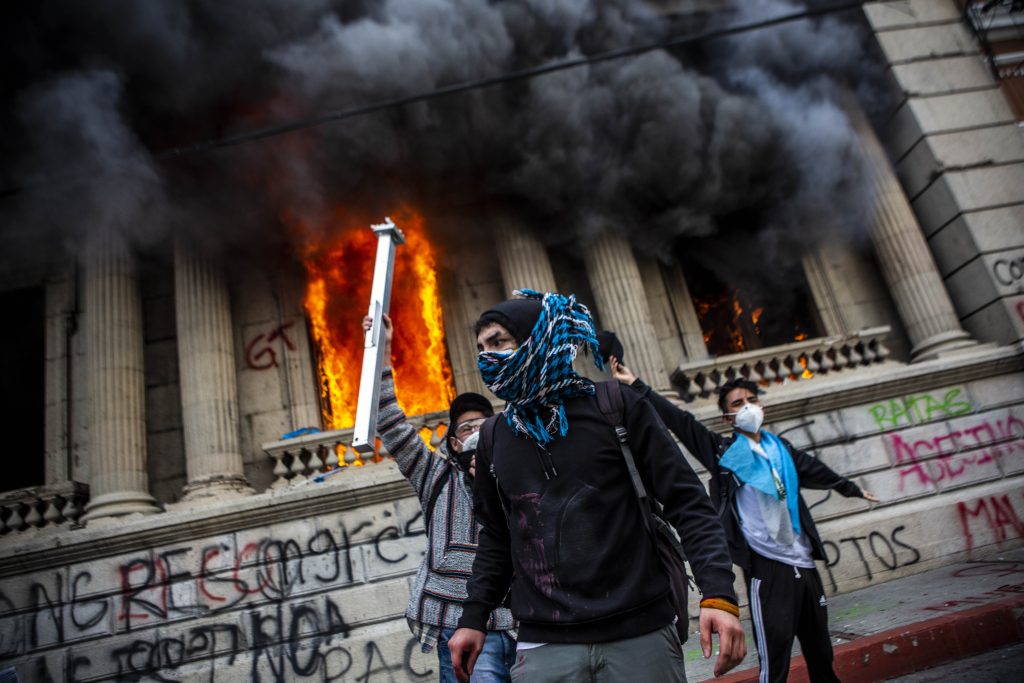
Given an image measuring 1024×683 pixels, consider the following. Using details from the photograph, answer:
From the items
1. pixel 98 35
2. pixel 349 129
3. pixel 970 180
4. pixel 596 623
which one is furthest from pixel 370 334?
pixel 970 180

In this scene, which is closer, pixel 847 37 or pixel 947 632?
pixel 947 632

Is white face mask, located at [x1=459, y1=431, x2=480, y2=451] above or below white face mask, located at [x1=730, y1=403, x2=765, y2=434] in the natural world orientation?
above

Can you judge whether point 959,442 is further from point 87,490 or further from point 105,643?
point 87,490

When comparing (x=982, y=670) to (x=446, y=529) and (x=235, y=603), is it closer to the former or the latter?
(x=446, y=529)

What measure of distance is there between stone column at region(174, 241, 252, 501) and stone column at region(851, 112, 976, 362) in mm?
7830

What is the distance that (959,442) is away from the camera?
639 cm

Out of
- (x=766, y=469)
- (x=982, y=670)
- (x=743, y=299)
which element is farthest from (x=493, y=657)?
(x=743, y=299)

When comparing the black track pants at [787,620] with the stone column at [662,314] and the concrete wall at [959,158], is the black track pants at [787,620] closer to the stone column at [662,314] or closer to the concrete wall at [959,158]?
the stone column at [662,314]

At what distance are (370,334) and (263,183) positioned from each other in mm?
5673

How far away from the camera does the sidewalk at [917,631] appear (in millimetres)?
3637

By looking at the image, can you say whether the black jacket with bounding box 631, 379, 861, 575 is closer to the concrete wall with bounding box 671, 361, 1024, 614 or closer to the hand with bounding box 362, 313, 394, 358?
the hand with bounding box 362, 313, 394, 358

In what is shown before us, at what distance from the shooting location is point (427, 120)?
7.12 m

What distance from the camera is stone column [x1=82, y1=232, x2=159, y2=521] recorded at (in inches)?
240

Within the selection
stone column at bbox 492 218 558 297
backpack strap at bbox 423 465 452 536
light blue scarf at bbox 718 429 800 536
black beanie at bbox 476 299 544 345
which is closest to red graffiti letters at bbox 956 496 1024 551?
light blue scarf at bbox 718 429 800 536
